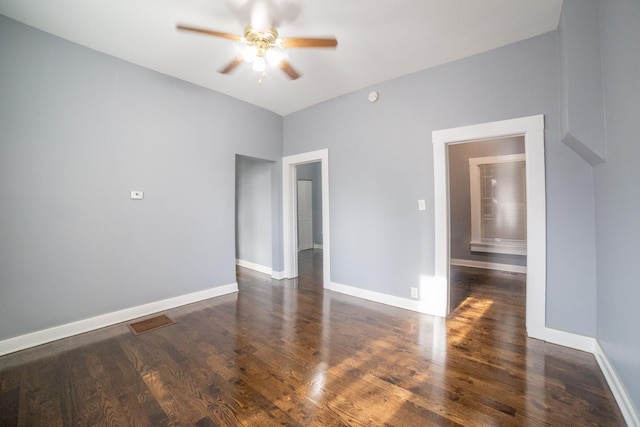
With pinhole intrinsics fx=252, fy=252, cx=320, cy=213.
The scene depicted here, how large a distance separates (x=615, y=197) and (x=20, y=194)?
4.66m

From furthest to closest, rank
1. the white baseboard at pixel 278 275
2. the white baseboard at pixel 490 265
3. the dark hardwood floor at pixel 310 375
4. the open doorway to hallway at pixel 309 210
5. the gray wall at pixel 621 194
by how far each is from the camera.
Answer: the open doorway to hallway at pixel 309 210, the white baseboard at pixel 490 265, the white baseboard at pixel 278 275, the dark hardwood floor at pixel 310 375, the gray wall at pixel 621 194

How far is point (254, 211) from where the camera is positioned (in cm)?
501

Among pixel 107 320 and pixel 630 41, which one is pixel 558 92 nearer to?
pixel 630 41

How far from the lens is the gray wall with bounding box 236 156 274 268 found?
469 cm

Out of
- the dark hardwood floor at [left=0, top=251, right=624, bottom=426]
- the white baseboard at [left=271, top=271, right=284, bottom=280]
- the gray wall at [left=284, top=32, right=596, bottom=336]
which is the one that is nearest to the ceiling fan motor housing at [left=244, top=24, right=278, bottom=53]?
the gray wall at [left=284, top=32, right=596, bottom=336]

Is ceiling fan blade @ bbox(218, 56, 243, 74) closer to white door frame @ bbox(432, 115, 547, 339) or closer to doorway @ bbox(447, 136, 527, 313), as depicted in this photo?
white door frame @ bbox(432, 115, 547, 339)

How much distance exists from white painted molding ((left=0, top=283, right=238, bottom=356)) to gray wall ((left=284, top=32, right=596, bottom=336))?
6.61 ft

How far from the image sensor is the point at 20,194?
2.24 metres

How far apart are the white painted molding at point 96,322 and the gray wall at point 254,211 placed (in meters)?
1.36

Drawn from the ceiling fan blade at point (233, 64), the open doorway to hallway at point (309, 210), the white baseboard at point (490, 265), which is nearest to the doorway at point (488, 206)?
the white baseboard at point (490, 265)

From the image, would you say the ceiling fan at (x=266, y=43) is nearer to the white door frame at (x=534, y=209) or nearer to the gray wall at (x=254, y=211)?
the white door frame at (x=534, y=209)

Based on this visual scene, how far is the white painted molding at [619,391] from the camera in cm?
141

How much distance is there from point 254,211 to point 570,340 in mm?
4637

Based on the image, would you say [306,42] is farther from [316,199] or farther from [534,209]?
[316,199]
